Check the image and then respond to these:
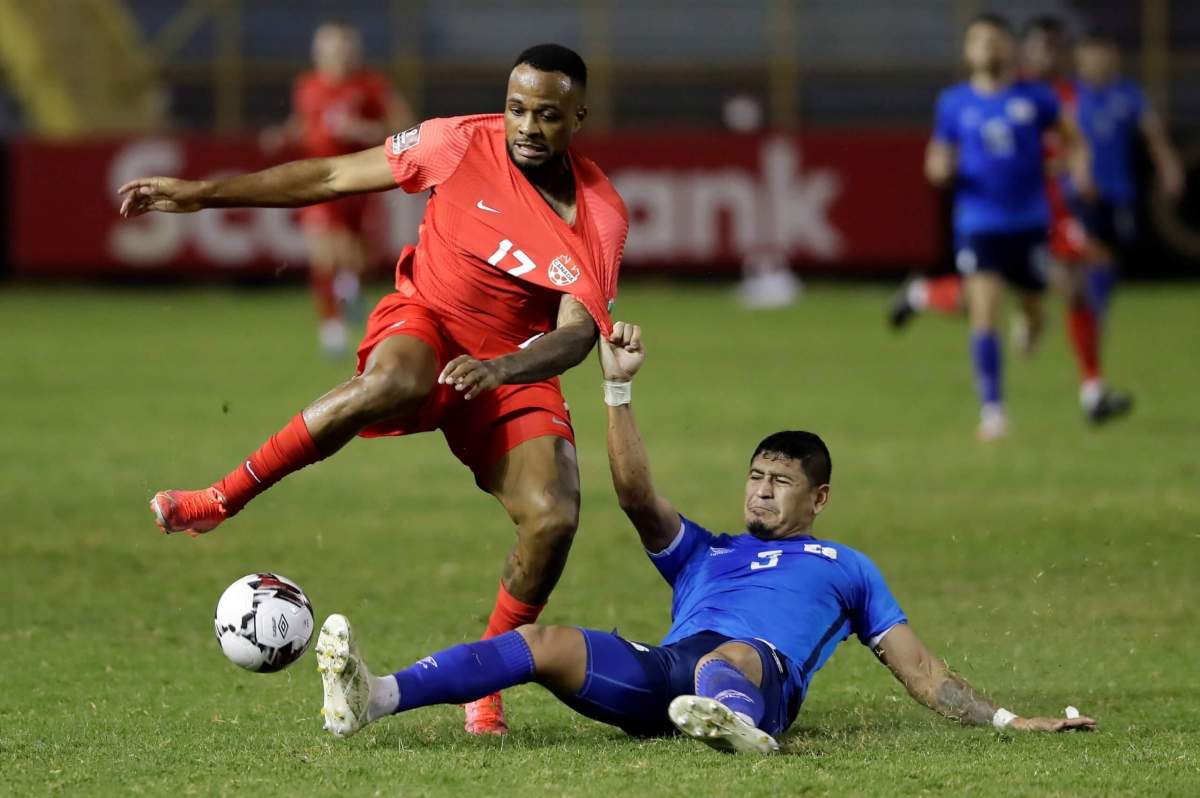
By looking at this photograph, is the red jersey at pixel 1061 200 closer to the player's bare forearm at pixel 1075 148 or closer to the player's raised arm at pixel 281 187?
the player's bare forearm at pixel 1075 148

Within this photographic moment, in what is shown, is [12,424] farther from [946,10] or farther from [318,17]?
[946,10]

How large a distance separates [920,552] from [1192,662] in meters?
2.25

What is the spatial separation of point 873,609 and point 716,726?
36.7 inches

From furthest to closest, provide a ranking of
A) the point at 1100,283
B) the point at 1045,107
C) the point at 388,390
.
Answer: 1. the point at 1100,283
2. the point at 1045,107
3. the point at 388,390

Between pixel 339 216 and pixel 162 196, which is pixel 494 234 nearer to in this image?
pixel 162 196

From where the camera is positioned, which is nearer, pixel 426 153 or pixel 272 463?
pixel 272 463

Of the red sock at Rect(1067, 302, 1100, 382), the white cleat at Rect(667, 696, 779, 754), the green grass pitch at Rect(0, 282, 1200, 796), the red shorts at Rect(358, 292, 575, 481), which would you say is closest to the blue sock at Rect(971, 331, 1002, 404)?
the green grass pitch at Rect(0, 282, 1200, 796)

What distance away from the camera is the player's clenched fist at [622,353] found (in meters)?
5.90

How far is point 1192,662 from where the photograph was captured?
686cm

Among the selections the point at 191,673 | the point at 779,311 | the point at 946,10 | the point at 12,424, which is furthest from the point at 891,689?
the point at 946,10

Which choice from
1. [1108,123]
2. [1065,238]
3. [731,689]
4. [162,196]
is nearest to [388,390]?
[162,196]

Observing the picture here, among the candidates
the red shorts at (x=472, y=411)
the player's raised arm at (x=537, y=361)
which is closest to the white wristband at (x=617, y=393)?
the player's raised arm at (x=537, y=361)

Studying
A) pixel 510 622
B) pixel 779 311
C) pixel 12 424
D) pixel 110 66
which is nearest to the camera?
pixel 510 622

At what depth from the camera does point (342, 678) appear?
16.9 ft
